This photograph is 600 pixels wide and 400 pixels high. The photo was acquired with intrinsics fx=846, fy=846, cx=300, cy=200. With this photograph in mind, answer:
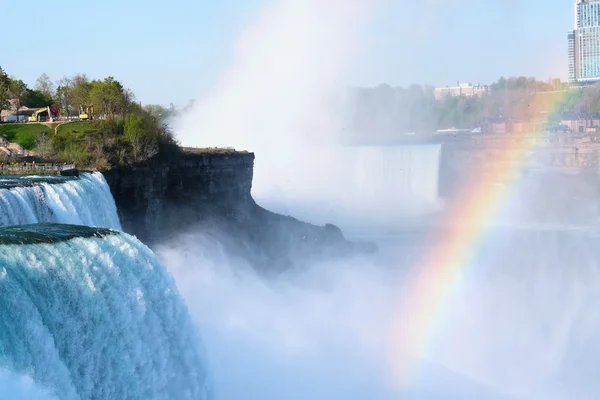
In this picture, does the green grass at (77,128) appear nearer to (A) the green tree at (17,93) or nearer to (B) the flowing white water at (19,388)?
(A) the green tree at (17,93)

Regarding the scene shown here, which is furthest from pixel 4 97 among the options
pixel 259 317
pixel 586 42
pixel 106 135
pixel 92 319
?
pixel 586 42

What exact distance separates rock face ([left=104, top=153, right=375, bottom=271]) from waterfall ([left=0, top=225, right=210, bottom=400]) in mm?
12313

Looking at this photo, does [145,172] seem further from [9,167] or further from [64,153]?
[9,167]

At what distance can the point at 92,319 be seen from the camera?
13531 millimetres

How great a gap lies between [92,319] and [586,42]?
644 ft

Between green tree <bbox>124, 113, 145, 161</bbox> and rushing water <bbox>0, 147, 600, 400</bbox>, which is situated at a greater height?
green tree <bbox>124, 113, 145, 161</bbox>

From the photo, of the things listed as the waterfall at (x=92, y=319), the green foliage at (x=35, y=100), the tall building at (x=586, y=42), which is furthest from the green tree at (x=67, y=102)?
the tall building at (x=586, y=42)

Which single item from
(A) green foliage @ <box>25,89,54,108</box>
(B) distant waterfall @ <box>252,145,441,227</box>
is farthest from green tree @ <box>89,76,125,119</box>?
(B) distant waterfall @ <box>252,145,441,227</box>

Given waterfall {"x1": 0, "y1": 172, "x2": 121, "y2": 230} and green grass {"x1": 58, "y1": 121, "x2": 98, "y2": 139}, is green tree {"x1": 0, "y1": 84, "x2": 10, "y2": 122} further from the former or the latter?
waterfall {"x1": 0, "y1": 172, "x2": 121, "y2": 230}

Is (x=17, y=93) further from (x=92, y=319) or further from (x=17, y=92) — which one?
(x=92, y=319)

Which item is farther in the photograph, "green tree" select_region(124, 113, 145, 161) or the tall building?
the tall building

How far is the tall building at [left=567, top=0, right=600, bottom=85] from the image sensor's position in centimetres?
19275

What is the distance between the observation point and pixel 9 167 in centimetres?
2750

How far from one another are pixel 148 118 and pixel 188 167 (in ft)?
9.05
